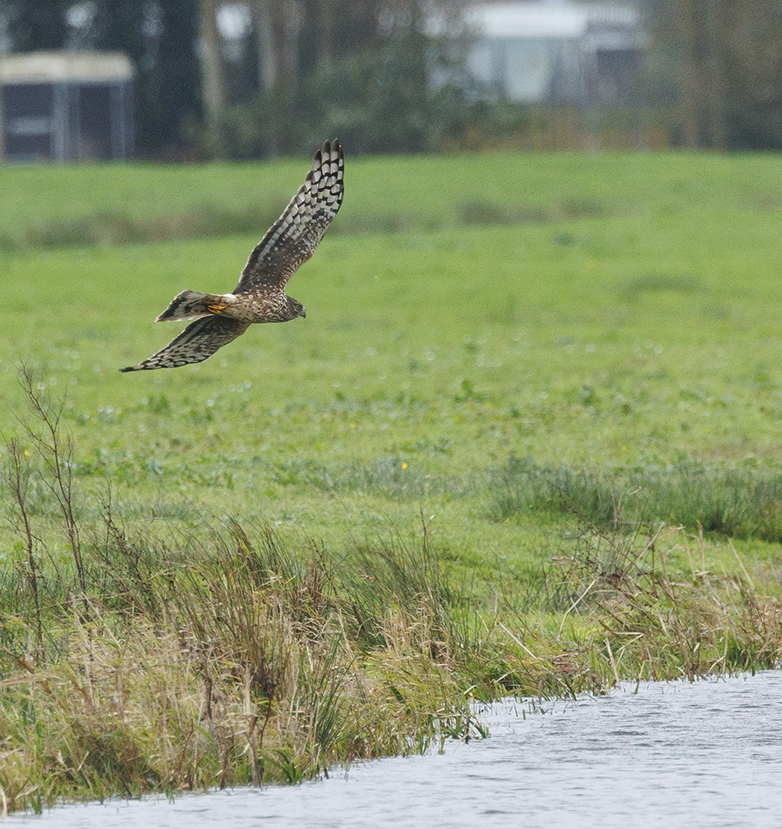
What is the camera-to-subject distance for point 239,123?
5888 cm

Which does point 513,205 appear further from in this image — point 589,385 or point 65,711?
point 65,711

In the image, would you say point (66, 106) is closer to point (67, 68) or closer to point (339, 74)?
point (67, 68)

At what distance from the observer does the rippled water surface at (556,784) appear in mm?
8656

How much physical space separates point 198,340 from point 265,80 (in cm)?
5355

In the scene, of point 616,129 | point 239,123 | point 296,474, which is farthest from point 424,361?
point 616,129

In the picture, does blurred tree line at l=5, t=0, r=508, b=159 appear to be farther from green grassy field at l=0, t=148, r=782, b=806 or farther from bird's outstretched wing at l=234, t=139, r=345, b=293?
bird's outstretched wing at l=234, t=139, r=345, b=293

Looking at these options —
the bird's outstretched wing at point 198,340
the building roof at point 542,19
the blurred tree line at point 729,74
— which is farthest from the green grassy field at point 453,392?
the building roof at point 542,19

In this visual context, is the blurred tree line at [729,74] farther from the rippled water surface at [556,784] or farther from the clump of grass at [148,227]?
the rippled water surface at [556,784]

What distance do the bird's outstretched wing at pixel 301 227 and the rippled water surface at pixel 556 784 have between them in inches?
107

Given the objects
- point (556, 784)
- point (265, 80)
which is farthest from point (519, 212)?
point (556, 784)

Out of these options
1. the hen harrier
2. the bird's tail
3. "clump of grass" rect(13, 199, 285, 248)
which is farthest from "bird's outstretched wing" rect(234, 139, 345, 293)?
"clump of grass" rect(13, 199, 285, 248)

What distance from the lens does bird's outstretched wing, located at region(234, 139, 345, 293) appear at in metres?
8.66

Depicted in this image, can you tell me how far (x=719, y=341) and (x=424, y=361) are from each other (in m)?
5.21

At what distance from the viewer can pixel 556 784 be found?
30.3 ft
